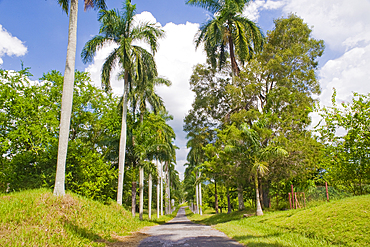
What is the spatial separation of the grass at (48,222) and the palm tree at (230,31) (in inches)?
676

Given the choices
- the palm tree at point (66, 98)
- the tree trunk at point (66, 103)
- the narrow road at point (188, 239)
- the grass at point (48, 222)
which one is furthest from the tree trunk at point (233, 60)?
the grass at point (48, 222)

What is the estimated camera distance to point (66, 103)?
33.8ft

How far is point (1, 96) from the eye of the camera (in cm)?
1302

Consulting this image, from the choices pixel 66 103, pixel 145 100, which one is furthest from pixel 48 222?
pixel 145 100

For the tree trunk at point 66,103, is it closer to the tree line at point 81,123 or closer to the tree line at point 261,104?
the tree line at point 81,123

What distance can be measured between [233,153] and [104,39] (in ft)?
41.7

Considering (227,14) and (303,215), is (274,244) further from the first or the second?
(227,14)

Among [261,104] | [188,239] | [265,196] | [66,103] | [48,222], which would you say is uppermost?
[261,104]

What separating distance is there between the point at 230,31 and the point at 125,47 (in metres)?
10.4

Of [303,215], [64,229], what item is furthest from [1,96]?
[303,215]

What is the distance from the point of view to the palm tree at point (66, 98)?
9.82 m

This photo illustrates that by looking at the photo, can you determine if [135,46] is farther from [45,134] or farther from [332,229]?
[332,229]

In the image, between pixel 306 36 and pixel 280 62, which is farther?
pixel 306 36

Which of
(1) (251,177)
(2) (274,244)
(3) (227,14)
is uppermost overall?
(3) (227,14)
